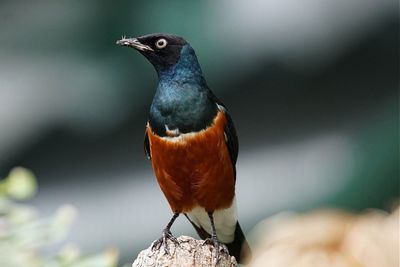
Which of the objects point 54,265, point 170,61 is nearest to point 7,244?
point 54,265

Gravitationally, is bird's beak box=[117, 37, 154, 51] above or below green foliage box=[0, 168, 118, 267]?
above

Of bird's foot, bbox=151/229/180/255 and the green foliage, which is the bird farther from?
the green foliage

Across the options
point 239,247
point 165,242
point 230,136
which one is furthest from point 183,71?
point 239,247

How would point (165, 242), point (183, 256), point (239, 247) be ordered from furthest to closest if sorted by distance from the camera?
point (239, 247)
point (165, 242)
point (183, 256)

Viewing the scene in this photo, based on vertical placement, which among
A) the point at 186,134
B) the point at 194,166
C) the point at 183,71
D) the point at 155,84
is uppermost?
the point at 183,71

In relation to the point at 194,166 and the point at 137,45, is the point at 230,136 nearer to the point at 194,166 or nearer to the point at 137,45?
the point at 194,166

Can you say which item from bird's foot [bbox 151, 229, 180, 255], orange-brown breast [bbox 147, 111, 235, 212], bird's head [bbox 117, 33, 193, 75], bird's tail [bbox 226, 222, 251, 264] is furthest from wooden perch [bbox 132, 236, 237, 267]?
bird's tail [bbox 226, 222, 251, 264]

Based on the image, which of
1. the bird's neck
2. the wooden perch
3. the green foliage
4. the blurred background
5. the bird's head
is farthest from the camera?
the blurred background

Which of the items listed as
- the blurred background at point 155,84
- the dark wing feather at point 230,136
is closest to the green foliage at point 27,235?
the dark wing feather at point 230,136
